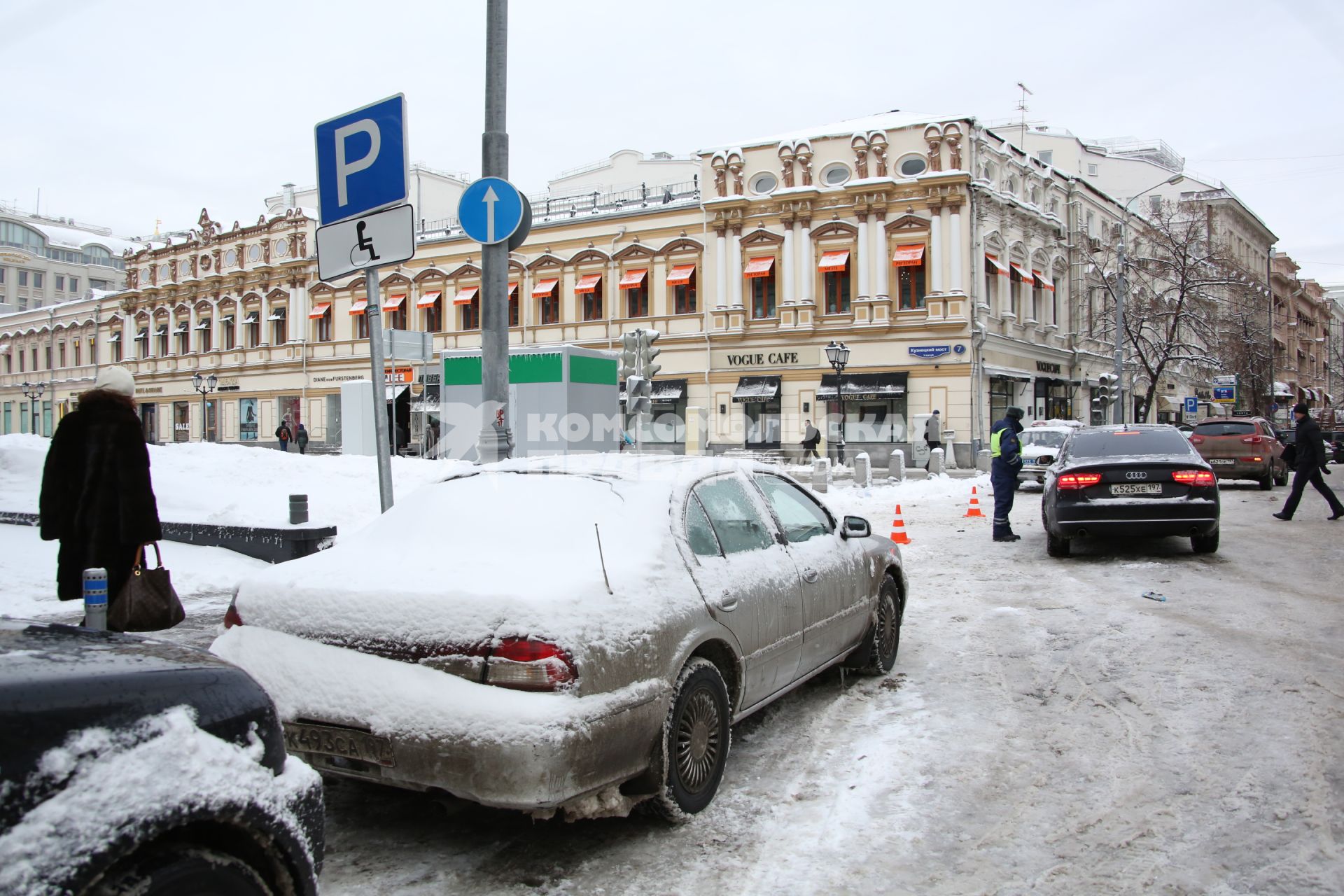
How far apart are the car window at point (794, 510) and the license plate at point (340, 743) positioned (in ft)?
7.67

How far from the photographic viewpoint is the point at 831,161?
34.7 metres

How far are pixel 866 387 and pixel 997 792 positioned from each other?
30.4m

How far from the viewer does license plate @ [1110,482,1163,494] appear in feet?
32.7

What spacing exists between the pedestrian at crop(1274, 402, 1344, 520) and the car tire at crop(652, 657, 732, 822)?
13200 mm

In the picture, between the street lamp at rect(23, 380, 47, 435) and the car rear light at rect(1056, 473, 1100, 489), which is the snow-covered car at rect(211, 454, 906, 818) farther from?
the street lamp at rect(23, 380, 47, 435)

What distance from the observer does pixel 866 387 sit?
33.7m

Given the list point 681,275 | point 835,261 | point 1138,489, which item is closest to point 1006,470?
point 1138,489

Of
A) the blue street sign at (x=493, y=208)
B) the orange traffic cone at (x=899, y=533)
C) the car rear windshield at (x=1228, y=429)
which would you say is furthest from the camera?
the car rear windshield at (x=1228, y=429)

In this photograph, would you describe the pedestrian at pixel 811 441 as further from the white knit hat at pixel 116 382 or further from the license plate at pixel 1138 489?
the white knit hat at pixel 116 382

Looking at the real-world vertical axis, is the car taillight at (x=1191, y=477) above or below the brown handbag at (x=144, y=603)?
above

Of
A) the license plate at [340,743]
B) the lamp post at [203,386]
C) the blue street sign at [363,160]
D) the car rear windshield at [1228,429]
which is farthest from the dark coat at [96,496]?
the lamp post at [203,386]

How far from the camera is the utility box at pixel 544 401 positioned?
2275cm

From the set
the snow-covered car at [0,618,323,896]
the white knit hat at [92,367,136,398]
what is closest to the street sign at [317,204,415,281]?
the white knit hat at [92,367,136,398]

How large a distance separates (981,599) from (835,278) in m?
27.9
